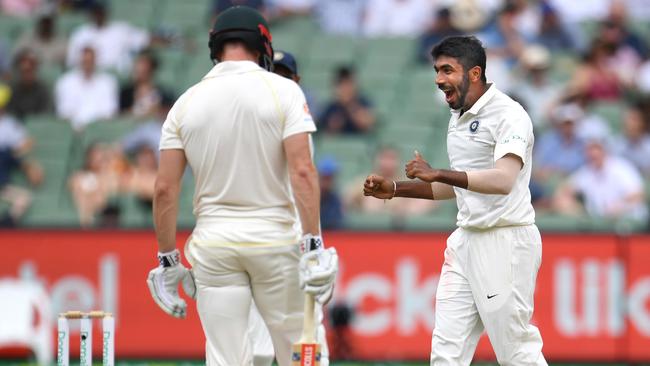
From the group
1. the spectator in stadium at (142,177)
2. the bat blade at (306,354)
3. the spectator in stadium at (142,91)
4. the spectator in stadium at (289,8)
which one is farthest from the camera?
the spectator in stadium at (289,8)

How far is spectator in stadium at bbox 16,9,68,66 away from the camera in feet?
53.5

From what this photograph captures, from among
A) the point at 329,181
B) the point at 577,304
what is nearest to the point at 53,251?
the point at 329,181

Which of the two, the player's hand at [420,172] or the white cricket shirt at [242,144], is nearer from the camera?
the white cricket shirt at [242,144]

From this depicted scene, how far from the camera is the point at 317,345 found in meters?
6.62

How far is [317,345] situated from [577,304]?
20.6ft

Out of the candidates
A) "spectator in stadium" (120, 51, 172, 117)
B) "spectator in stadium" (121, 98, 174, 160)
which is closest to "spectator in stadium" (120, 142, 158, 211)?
"spectator in stadium" (121, 98, 174, 160)

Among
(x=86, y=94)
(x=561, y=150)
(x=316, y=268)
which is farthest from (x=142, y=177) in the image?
(x=316, y=268)

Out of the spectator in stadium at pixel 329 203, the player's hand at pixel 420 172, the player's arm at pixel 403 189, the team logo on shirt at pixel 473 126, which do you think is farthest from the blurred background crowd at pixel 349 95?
the player's hand at pixel 420 172

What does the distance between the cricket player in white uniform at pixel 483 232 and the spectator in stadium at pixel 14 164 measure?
23.8 ft

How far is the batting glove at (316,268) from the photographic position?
648cm

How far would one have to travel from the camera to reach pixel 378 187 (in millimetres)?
6973

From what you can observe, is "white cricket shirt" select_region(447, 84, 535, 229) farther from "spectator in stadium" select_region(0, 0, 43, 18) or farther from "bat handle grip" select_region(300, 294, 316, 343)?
"spectator in stadium" select_region(0, 0, 43, 18)

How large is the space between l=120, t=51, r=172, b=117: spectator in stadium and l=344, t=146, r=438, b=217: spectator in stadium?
2612 millimetres

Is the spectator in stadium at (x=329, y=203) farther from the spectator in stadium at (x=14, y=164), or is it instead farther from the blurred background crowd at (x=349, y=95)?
the spectator in stadium at (x=14, y=164)
